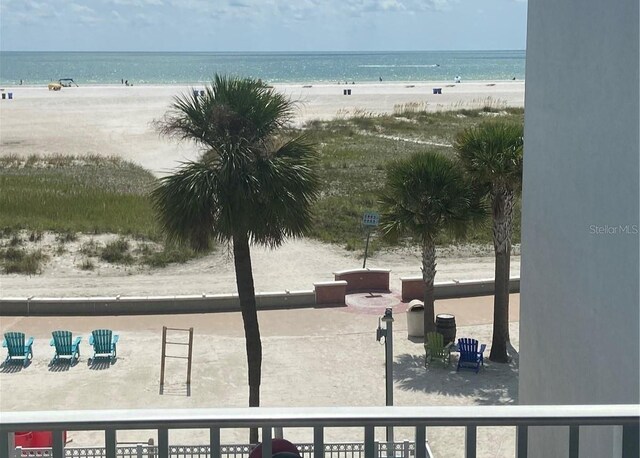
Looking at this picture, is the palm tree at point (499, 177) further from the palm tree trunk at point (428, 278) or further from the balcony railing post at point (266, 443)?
the balcony railing post at point (266, 443)

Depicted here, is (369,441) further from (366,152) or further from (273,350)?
(366,152)

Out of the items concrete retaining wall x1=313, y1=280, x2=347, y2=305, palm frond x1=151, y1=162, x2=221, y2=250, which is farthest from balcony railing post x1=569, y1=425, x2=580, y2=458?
concrete retaining wall x1=313, y1=280, x2=347, y2=305

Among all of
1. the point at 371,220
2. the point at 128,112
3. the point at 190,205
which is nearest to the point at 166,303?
the point at 371,220

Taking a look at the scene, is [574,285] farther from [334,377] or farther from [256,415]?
[334,377]

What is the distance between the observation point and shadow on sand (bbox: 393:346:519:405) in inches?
594

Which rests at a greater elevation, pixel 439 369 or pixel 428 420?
pixel 428 420

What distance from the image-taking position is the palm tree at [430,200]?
17312 mm

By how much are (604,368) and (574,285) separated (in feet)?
3.29

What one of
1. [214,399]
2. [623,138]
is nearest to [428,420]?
[623,138]

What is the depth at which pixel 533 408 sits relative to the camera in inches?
118

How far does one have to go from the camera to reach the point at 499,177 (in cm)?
1667

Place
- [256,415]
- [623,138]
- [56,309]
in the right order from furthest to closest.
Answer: [56,309] → [623,138] → [256,415]

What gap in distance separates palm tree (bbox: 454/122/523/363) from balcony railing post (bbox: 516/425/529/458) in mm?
13560

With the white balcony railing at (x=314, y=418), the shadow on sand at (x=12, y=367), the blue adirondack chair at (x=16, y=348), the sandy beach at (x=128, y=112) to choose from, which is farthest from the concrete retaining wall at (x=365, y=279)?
the white balcony railing at (x=314, y=418)
